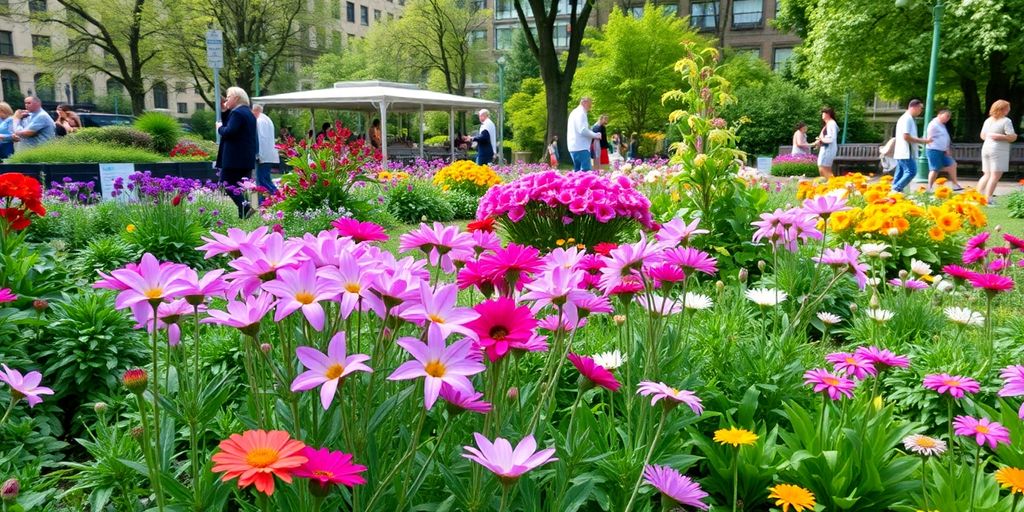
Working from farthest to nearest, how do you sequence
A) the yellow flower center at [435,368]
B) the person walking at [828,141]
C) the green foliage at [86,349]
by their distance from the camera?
the person walking at [828,141]
the green foliage at [86,349]
the yellow flower center at [435,368]

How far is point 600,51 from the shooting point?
3006 centimetres

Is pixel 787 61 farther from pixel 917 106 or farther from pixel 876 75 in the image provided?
pixel 917 106

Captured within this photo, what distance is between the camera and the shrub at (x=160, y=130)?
17.2m

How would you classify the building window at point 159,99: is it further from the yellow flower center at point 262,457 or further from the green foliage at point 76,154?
the yellow flower center at point 262,457

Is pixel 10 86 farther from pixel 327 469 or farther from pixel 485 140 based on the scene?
pixel 327 469

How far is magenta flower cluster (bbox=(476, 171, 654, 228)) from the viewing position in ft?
16.0

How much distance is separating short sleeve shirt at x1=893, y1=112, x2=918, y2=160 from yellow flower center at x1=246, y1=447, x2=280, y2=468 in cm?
1189

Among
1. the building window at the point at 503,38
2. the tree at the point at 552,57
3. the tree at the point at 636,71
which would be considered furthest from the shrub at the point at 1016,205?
the building window at the point at 503,38

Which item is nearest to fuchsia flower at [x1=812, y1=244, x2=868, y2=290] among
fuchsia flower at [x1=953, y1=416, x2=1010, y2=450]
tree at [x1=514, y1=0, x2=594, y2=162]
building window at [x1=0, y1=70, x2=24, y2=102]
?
fuchsia flower at [x1=953, y1=416, x2=1010, y2=450]

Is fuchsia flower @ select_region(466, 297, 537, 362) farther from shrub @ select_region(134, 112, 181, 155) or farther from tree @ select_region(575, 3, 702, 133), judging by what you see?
tree @ select_region(575, 3, 702, 133)

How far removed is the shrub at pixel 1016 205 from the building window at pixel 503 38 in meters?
47.2

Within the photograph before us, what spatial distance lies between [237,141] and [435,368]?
27.6 ft

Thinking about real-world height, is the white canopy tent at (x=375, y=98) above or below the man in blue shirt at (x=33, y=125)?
above

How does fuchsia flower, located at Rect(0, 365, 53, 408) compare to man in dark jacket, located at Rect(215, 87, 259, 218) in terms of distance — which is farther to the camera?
man in dark jacket, located at Rect(215, 87, 259, 218)
